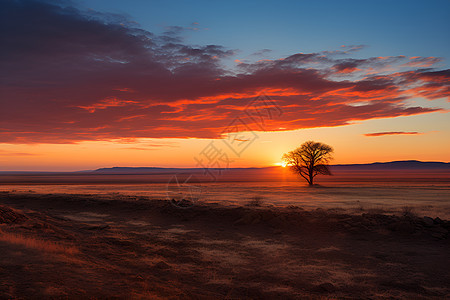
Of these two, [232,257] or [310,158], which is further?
[310,158]

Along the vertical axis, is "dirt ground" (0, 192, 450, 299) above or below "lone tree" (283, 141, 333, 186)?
below

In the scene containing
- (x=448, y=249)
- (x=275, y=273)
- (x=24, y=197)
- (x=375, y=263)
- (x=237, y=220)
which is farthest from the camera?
(x=24, y=197)

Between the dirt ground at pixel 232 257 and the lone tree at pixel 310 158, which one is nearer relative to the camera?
the dirt ground at pixel 232 257

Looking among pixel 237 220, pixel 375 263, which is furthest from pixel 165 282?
pixel 237 220

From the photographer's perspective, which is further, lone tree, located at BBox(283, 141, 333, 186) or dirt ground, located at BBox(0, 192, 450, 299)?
lone tree, located at BBox(283, 141, 333, 186)

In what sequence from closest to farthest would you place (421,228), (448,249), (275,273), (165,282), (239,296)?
(239,296) → (165,282) → (275,273) → (448,249) → (421,228)

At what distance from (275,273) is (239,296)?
2.43 m

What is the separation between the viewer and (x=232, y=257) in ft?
40.1

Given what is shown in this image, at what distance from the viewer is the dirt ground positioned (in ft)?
25.3

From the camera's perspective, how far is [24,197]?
3028 cm

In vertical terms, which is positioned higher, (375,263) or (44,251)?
(44,251)

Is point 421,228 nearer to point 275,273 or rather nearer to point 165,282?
point 275,273

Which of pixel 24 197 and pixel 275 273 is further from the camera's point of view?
pixel 24 197

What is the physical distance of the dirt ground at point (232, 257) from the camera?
7715 mm
